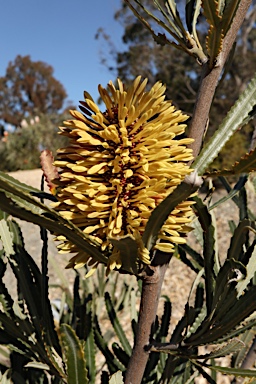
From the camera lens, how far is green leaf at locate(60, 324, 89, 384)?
1.36 feet

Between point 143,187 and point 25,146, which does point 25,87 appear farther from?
point 143,187

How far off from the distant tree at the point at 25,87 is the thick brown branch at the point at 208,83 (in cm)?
2493

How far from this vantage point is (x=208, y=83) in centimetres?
49

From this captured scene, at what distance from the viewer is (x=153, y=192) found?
15.6 inches

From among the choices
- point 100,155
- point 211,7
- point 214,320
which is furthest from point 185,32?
point 214,320

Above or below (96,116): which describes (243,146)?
above

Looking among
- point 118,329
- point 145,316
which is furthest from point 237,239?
point 118,329

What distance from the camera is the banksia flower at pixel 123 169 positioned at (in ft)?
1.33

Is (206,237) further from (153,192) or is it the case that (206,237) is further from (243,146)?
(243,146)

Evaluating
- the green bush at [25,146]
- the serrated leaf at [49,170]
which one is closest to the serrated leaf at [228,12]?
the serrated leaf at [49,170]

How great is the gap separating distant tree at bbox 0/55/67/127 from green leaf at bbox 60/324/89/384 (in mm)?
25008

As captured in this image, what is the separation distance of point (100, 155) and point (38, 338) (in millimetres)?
328

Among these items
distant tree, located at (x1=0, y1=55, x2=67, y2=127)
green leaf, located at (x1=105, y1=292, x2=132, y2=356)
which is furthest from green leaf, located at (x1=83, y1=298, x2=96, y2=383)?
distant tree, located at (x1=0, y1=55, x2=67, y2=127)

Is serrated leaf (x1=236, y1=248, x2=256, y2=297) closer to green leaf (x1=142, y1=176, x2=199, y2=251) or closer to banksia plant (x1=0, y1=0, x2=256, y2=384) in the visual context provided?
banksia plant (x1=0, y1=0, x2=256, y2=384)
